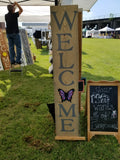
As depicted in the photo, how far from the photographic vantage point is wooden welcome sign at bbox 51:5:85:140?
1.84 meters

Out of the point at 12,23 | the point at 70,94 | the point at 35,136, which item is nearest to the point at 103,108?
the point at 70,94

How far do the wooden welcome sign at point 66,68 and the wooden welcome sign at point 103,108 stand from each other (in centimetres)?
29

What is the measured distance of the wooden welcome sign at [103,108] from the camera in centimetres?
231

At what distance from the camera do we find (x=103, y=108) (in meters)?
2.36

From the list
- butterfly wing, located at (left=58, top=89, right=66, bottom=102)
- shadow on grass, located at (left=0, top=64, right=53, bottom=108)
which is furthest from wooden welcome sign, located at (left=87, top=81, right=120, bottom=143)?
shadow on grass, located at (left=0, top=64, right=53, bottom=108)

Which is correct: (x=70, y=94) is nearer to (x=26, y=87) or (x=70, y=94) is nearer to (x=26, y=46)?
(x=26, y=87)

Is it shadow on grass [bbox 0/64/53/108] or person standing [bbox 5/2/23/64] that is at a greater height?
person standing [bbox 5/2/23/64]

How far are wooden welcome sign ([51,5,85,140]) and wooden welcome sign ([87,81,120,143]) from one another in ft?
0.95

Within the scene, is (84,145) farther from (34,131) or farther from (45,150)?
(34,131)

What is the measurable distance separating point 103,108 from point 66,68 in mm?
932

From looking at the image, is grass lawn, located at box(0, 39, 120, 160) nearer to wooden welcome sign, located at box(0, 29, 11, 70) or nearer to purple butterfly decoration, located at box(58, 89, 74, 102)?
purple butterfly decoration, located at box(58, 89, 74, 102)

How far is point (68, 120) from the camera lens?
229 cm

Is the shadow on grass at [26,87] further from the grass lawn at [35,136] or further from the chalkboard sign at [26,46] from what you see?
the chalkboard sign at [26,46]

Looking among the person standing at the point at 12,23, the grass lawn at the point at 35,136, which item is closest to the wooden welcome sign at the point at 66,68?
the grass lawn at the point at 35,136
